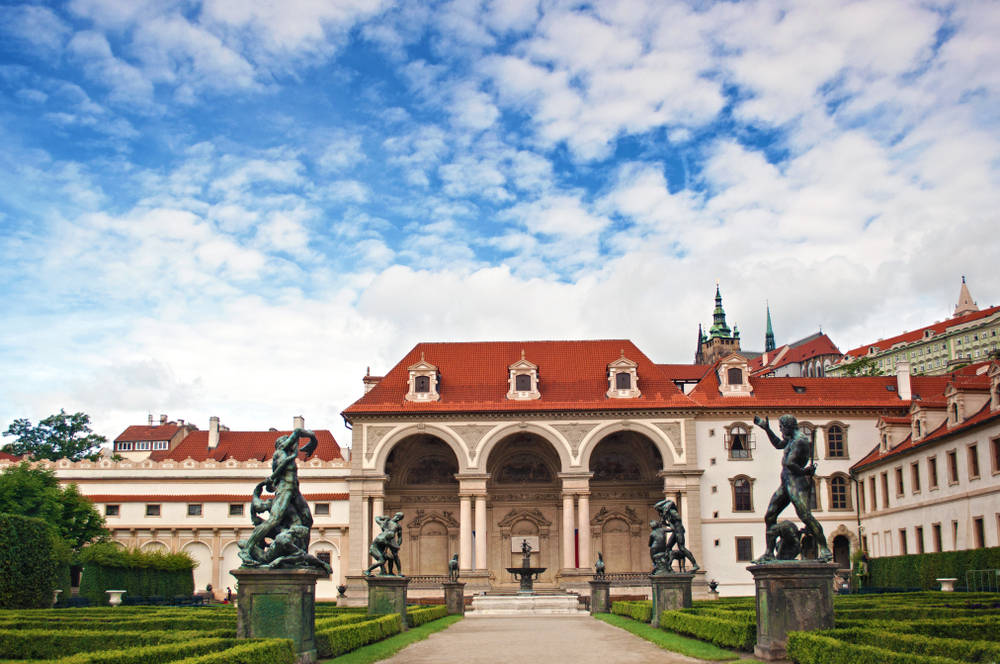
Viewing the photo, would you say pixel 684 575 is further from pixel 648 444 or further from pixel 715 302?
pixel 715 302

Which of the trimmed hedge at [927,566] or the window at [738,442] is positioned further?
the window at [738,442]

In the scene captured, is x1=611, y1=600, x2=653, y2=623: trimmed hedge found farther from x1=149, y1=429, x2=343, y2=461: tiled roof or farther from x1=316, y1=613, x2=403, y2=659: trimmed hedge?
x1=149, y1=429, x2=343, y2=461: tiled roof

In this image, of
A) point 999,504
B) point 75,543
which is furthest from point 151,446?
point 999,504

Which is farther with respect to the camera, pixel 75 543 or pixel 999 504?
pixel 75 543

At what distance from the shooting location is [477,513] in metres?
44.4

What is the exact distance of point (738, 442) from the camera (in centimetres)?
4553

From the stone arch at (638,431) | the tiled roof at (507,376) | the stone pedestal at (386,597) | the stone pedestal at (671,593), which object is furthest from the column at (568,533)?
the stone pedestal at (386,597)

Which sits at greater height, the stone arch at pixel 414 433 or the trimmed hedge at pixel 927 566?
the stone arch at pixel 414 433

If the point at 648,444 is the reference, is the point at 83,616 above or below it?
below

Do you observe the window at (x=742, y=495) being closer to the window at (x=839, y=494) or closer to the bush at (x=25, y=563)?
the window at (x=839, y=494)

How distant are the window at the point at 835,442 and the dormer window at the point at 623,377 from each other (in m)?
10.4

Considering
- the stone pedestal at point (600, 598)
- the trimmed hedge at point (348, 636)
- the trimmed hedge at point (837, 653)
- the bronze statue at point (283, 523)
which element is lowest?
the stone pedestal at point (600, 598)

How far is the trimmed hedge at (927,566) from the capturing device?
29042mm

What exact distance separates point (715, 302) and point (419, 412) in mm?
88181
